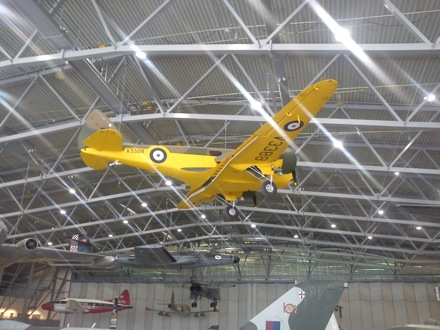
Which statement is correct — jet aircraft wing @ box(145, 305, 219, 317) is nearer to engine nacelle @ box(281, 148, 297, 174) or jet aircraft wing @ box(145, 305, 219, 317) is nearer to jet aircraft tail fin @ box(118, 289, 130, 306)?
jet aircraft tail fin @ box(118, 289, 130, 306)

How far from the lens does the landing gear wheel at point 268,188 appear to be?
941cm

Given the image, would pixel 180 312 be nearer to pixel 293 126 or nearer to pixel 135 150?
pixel 135 150

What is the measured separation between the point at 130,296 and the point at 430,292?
86.4 ft

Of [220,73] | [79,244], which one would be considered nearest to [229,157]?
[220,73]

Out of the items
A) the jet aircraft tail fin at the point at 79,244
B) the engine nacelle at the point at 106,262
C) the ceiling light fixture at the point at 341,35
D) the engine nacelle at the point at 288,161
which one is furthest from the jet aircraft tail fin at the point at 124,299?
the ceiling light fixture at the point at 341,35

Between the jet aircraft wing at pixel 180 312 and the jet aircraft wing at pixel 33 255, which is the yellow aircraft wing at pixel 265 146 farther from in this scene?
the jet aircraft wing at pixel 180 312

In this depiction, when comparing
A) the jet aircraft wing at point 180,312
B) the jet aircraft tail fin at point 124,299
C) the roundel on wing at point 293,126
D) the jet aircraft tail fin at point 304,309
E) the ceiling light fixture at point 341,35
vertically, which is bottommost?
the jet aircraft tail fin at point 304,309

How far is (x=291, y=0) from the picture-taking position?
901 centimetres

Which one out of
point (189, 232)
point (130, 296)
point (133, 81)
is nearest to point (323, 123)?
point (133, 81)

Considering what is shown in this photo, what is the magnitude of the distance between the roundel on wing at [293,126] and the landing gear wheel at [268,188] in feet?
5.25

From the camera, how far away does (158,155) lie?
389 inches

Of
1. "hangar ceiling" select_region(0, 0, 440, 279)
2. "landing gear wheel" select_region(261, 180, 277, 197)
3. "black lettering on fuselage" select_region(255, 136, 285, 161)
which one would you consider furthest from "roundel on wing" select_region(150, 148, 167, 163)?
"landing gear wheel" select_region(261, 180, 277, 197)

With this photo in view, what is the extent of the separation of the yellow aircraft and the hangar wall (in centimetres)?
2460

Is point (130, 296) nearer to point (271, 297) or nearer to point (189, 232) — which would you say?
point (189, 232)
